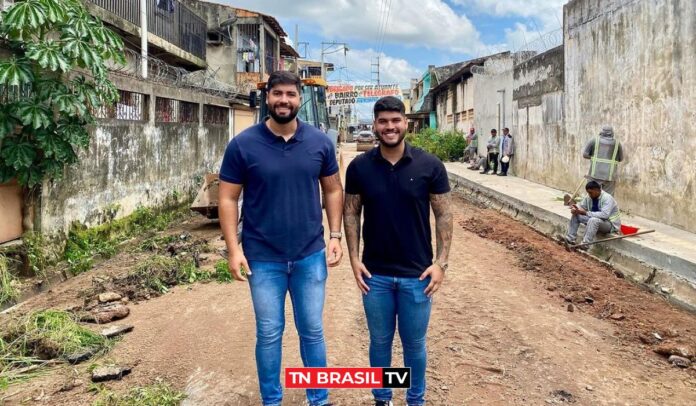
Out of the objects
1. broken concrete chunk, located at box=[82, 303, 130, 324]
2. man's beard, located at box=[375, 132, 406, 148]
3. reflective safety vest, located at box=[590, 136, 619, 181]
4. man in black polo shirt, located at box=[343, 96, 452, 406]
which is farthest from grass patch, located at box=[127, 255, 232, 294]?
reflective safety vest, located at box=[590, 136, 619, 181]

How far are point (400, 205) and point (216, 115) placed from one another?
12.5 m

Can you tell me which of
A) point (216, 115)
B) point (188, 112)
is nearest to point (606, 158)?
Answer: point (188, 112)

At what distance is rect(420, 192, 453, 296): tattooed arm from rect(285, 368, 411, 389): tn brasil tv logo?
1.67 feet

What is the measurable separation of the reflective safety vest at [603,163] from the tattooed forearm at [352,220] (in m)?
7.28

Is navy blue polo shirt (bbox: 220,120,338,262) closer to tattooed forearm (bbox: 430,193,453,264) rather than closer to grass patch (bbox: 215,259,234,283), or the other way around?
tattooed forearm (bbox: 430,193,453,264)

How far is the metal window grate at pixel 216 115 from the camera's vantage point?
13.6m

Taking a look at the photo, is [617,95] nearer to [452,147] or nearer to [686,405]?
[686,405]

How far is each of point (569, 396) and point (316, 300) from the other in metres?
1.97

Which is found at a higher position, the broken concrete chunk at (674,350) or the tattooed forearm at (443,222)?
the tattooed forearm at (443,222)

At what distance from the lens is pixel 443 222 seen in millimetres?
3004

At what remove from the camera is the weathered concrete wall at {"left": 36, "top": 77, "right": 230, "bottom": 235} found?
23.9ft

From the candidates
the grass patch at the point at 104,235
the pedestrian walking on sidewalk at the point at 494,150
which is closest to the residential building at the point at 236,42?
the pedestrian walking on sidewalk at the point at 494,150

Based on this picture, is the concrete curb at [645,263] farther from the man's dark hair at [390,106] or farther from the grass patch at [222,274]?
the grass patch at [222,274]

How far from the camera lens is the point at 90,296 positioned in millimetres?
5859
